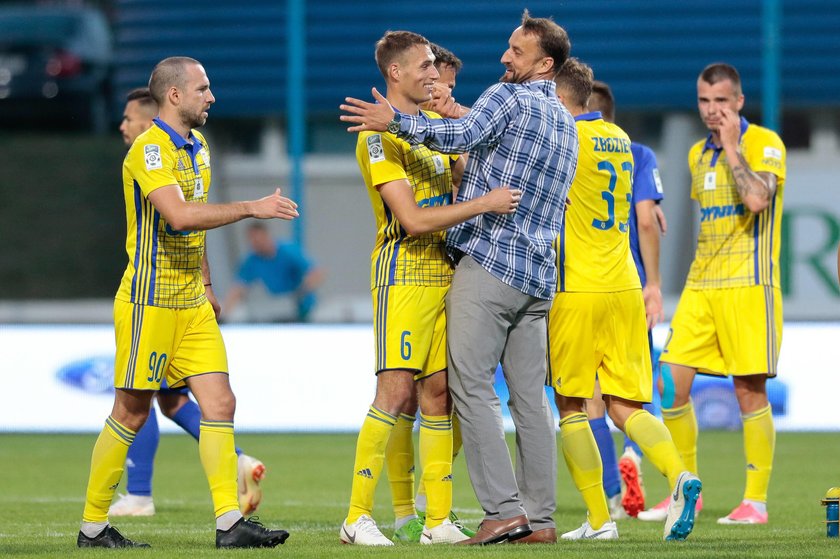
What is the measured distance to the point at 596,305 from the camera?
6.46 m

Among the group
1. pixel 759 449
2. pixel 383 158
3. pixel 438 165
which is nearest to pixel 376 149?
pixel 383 158

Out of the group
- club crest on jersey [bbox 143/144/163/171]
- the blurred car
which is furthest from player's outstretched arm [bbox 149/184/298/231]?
the blurred car

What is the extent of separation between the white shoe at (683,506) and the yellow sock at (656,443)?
6.2 inches

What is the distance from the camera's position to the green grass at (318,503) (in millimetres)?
5777

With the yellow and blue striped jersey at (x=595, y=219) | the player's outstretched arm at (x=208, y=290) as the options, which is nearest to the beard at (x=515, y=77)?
the yellow and blue striped jersey at (x=595, y=219)

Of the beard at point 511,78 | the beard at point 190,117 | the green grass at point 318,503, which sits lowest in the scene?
the green grass at point 318,503

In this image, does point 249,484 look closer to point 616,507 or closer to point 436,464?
point 436,464

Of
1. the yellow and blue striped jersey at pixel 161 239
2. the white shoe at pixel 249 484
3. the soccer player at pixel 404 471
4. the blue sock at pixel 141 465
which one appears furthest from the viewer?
the blue sock at pixel 141 465

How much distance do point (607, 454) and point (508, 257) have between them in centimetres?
216

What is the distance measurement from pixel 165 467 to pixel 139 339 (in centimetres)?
478

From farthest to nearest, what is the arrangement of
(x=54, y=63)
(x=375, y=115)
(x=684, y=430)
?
(x=54, y=63)
(x=684, y=430)
(x=375, y=115)

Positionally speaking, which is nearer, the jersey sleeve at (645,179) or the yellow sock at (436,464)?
the yellow sock at (436,464)

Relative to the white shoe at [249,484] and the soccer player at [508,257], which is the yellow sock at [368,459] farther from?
the white shoe at [249,484]

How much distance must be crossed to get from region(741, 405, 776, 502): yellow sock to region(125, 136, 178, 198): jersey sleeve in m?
3.34
